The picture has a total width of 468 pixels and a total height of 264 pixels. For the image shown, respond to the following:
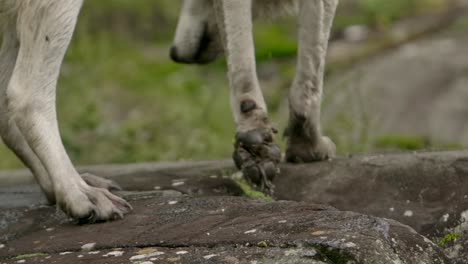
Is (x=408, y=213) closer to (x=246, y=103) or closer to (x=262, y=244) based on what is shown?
(x=246, y=103)

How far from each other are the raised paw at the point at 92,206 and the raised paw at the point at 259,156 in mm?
660

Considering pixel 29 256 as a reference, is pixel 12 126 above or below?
above

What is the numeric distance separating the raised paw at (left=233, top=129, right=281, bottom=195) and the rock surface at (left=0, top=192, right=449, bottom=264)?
0.44 m

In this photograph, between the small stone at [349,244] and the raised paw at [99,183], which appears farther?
the raised paw at [99,183]

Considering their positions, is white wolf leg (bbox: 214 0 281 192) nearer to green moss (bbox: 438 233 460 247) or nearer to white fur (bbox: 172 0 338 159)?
white fur (bbox: 172 0 338 159)

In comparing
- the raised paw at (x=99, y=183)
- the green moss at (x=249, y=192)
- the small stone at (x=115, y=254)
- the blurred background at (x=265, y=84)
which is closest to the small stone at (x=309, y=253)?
the small stone at (x=115, y=254)

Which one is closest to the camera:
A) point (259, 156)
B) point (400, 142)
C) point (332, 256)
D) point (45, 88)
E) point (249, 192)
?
point (332, 256)

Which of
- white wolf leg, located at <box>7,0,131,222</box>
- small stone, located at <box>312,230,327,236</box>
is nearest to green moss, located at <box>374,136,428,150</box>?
white wolf leg, located at <box>7,0,131,222</box>

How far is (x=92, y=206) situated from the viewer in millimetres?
4742

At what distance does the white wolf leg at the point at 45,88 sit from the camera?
4.90 m

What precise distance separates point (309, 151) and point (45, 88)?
1.50 m

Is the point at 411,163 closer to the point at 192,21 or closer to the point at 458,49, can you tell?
the point at 192,21

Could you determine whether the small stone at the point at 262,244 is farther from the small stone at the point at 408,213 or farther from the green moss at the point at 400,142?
the green moss at the point at 400,142

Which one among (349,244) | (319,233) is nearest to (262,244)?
(319,233)
